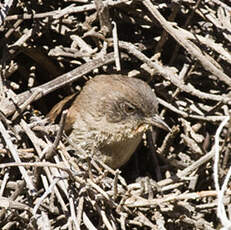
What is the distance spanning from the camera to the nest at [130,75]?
11.0ft

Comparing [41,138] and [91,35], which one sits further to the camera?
[91,35]

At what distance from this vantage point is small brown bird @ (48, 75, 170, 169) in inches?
152

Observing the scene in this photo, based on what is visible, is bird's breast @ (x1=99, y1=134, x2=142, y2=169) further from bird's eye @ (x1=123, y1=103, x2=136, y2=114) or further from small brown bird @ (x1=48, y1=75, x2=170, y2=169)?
bird's eye @ (x1=123, y1=103, x2=136, y2=114)

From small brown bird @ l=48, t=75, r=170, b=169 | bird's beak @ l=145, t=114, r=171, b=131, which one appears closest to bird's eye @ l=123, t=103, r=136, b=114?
small brown bird @ l=48, t=75, r=170, b=169

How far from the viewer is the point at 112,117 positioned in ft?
13.0

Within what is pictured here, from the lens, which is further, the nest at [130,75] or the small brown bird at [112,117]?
the small brown bird at [112,117]

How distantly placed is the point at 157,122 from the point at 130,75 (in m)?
0.38

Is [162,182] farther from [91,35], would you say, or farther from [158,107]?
[91,35]

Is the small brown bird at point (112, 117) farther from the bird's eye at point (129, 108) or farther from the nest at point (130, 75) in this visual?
the nest at point (130, 75)

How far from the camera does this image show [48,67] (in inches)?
160

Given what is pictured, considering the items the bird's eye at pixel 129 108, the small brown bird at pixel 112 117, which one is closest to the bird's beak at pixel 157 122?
the small brown bird at pixel 112 117

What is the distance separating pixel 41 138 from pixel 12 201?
0.45 meters

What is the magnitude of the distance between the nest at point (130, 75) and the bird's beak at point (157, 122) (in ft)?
0.46

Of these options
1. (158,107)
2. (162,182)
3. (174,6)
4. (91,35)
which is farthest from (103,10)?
(162,182)
